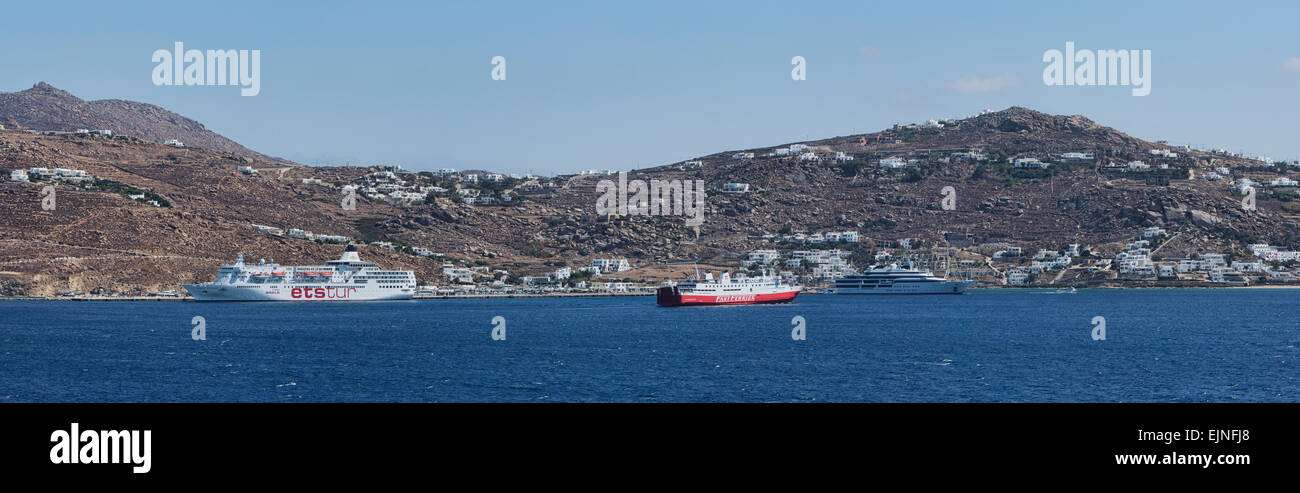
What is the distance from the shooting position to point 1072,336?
7581cm

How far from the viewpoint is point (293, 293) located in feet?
471

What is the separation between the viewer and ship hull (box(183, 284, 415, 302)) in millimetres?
136125

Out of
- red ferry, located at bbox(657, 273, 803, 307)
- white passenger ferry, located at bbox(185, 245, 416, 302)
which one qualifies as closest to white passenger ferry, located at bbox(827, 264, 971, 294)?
red ferry, located at bbox(657, 273, 803, 307)

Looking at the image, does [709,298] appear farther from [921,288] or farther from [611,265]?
[611,265]

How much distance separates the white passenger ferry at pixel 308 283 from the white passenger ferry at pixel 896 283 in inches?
2479

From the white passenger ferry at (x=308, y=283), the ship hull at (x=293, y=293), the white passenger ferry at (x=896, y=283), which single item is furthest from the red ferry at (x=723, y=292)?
Answer: the white passenger ferry at (x=308, y=283)

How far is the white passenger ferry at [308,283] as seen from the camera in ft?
450

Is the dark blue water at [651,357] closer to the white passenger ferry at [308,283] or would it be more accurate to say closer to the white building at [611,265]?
the white passenger ferry at [308,283]
